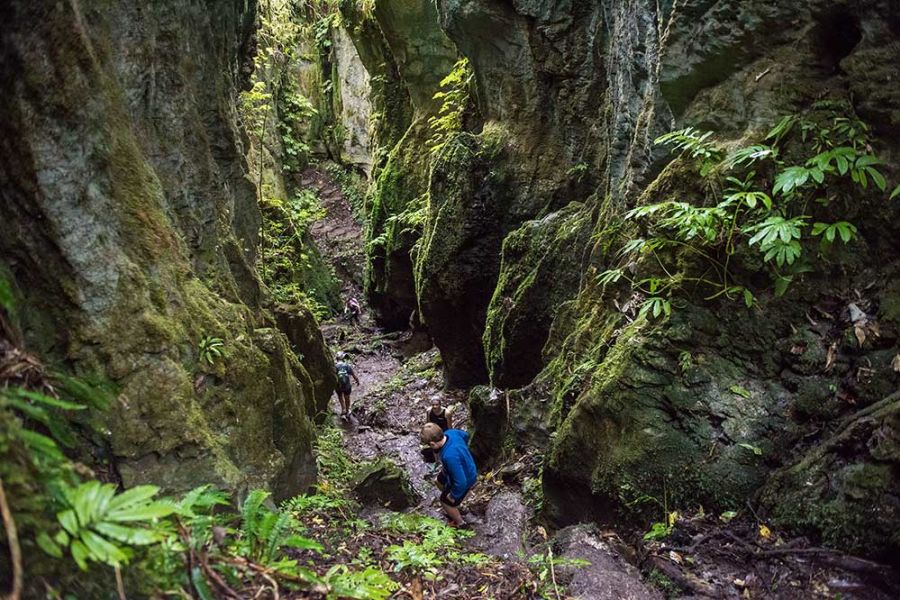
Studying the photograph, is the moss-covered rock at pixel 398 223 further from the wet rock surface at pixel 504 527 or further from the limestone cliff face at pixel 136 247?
the wet rock surface at pixel 504 527

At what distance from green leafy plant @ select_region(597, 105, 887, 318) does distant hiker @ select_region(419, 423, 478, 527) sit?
281cm

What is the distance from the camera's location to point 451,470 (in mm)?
6430

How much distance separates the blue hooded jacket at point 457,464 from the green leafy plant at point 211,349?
286 centimetres

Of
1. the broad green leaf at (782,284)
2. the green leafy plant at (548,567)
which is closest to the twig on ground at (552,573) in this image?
the green leafy plant at (548,567)

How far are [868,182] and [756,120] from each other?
112 cm

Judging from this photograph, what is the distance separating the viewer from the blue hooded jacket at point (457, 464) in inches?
253

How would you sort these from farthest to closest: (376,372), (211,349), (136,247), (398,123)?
(398,123)
(376,372)
(211,349)
(136,247)

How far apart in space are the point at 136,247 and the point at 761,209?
4.91 metres

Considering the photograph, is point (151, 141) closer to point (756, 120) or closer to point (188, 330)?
point (188, 330)

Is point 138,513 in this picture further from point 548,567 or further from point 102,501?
point 548,567

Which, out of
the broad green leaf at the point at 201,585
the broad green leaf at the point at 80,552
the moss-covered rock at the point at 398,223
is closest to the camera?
the broad green leaf at the point at 80,552

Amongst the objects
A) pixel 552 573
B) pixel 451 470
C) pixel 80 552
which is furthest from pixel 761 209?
pixel 80 552

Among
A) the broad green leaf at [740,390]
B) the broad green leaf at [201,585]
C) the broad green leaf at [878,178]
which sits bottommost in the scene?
the broad green leaf at [740,390]

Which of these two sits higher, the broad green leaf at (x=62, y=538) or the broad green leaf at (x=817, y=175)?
the broad green leaf at (x=817, y=175)
